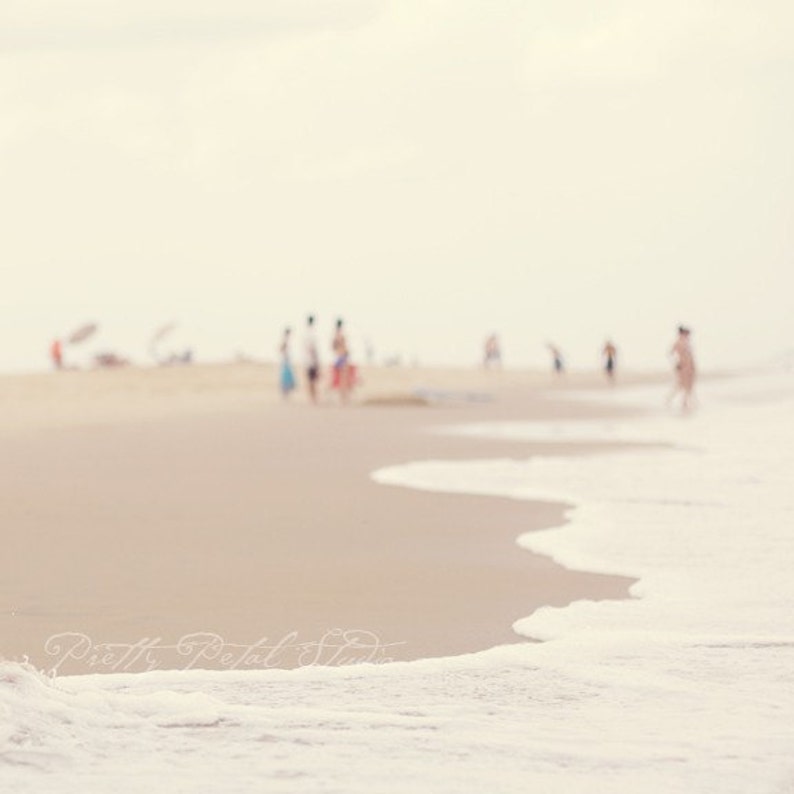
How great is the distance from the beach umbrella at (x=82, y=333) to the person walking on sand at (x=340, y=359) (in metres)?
29.1

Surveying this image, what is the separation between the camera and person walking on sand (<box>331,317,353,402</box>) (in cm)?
3309

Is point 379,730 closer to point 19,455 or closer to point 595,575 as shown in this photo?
point 595,575

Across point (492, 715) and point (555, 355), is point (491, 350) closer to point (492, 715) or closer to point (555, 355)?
point (555, 355)

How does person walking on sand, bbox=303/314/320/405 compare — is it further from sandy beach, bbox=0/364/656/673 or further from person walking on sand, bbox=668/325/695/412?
sandy beach, bbox=0/364/656/673

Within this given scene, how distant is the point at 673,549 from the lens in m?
9.55

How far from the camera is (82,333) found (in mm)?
62125

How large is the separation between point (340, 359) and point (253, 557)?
2475 centimetres

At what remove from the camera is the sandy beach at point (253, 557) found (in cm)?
660

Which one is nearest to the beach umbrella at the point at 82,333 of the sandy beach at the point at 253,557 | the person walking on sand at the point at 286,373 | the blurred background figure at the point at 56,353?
the blurred background figure at the point at 56,353

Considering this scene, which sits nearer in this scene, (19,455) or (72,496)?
(72,496)

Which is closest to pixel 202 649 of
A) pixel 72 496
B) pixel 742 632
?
pixel 742 632

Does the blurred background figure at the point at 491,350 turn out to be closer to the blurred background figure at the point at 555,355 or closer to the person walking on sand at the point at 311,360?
the blurred background figure at the point at 555,355

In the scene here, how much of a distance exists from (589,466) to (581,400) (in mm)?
22874

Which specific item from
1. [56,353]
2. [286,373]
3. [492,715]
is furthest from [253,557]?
[56,353]
